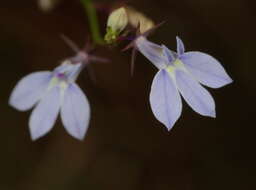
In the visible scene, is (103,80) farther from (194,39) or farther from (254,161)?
(254,161)

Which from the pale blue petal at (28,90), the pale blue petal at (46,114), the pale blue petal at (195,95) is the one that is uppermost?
the pale blue petal at (28,90)

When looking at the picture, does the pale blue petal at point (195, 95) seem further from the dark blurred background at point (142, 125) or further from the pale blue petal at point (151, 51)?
the dark blurred background at point (142, 125)

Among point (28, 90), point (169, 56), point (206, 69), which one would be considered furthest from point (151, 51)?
point (28, 90)

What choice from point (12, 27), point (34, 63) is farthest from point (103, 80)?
point (12, 27)

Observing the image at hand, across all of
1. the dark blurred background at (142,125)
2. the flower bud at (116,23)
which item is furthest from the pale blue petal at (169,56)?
the dark blurred background at (142,125)

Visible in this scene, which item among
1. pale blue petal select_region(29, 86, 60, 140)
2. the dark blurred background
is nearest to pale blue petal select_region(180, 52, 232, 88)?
pale blue petal select_region(29, 86, 60, 140)
